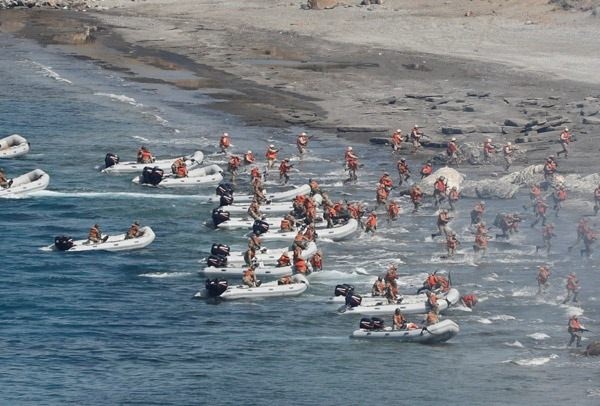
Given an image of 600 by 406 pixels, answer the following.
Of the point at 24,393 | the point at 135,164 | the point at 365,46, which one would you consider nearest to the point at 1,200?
the point at 135,164

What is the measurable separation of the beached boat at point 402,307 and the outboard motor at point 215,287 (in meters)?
4.94

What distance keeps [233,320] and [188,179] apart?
2202cm

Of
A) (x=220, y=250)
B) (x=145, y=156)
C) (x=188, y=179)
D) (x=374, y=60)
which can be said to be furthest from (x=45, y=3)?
(x=220, y=250)

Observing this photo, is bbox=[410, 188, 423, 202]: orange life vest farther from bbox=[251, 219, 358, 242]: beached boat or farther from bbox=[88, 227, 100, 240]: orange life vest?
bbox=[88, 227, 100, 240]: orange life vest

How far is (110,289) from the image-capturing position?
193 ft

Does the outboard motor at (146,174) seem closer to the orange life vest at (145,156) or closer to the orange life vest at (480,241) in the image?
the orange life vest at (145,156)

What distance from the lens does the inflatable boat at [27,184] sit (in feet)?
243

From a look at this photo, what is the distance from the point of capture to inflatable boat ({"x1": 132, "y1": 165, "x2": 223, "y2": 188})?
250 ft

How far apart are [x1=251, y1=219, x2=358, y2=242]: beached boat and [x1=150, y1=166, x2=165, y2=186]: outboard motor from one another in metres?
11.4

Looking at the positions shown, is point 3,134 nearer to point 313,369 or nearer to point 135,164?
point 135,164

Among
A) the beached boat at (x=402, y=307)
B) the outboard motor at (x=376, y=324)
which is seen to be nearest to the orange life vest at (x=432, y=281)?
the beached boat at (x=402, y=307)

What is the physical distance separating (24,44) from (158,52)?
1487 centimetres

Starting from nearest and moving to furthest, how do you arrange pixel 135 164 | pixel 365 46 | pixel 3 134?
pixel 135 164, pixel 3 134, pixel 365 46

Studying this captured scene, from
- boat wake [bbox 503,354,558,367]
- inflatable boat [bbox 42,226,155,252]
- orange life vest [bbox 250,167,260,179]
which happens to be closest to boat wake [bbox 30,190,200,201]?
orange life vest [bbox 250,167,260,179]
